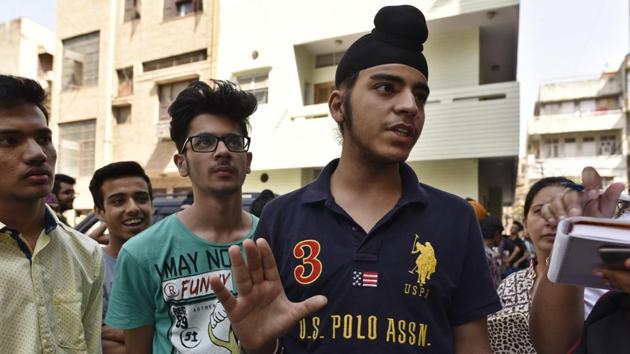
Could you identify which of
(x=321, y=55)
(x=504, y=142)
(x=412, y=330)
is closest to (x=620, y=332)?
(x=412, y=330)

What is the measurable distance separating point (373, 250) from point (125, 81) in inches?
759

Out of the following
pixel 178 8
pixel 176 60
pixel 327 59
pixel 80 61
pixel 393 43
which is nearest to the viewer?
pixel 393 43

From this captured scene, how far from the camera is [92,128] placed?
19438 mm

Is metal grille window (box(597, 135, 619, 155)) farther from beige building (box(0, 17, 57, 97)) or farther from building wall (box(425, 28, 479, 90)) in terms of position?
beige building (box(0, 17, 57, 97))

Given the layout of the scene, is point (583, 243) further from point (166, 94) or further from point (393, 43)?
point (166, 94)

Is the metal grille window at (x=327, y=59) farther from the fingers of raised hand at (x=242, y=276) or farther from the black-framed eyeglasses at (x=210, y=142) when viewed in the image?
the fingers of raised hand at (x=242, y=276)

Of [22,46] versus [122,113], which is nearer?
[122,113]

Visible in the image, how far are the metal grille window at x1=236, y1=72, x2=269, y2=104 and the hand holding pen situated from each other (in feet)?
46.0

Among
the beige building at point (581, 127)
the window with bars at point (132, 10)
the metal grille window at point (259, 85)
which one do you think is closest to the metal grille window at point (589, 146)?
the beige building at point (581, 127)

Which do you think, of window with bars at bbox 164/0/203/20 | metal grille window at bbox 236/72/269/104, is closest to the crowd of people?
metal grille window at bbox 236/72/269/104

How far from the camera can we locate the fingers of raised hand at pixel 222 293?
1463mm

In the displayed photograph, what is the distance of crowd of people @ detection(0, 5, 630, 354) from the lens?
1.53 meters

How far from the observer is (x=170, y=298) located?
2238 mm

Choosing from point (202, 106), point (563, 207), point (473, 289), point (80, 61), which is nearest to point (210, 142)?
point (202, 106)
